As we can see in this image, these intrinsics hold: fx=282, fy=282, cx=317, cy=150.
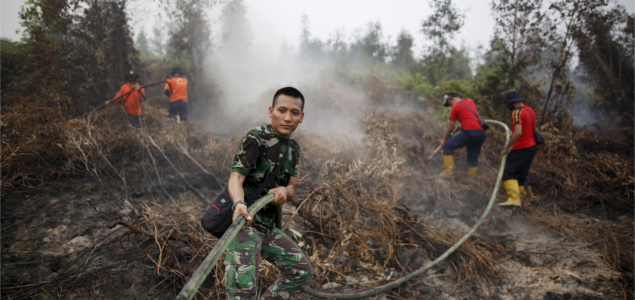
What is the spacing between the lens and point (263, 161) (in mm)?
1963

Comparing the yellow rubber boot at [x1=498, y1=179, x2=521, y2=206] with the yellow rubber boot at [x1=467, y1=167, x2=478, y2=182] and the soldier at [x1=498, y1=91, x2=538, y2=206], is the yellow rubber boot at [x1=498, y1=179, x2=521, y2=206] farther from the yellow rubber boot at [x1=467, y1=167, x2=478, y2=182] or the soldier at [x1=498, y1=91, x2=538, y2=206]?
the yellow rubber boot at [x1=467, y1=167, x2=478, y2=182]

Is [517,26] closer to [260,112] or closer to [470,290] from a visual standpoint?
[470,290]

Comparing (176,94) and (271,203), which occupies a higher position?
(176,94)

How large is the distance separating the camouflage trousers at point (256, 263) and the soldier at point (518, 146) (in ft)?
14.9

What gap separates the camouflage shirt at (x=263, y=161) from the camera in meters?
1.84

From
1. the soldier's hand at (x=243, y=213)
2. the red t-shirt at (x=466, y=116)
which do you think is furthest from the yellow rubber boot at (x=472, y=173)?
the soldier's hand at (x=243, y=213)

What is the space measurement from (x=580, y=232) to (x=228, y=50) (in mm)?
16717

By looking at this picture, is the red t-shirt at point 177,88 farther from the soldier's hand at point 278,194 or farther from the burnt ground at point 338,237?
the soldier's hand at point 278,194

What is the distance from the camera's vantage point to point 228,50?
16.4 metres

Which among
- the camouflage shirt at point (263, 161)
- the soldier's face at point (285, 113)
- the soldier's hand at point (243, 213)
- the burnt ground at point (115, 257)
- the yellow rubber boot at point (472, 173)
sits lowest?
the burnt ground at point (115, 257)

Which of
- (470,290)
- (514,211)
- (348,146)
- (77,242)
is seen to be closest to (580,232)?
(514,211)

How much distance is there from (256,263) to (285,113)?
1.03 m

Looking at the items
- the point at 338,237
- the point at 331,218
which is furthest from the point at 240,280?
the point at 331,218

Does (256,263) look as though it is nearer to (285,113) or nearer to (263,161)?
(263,161)
